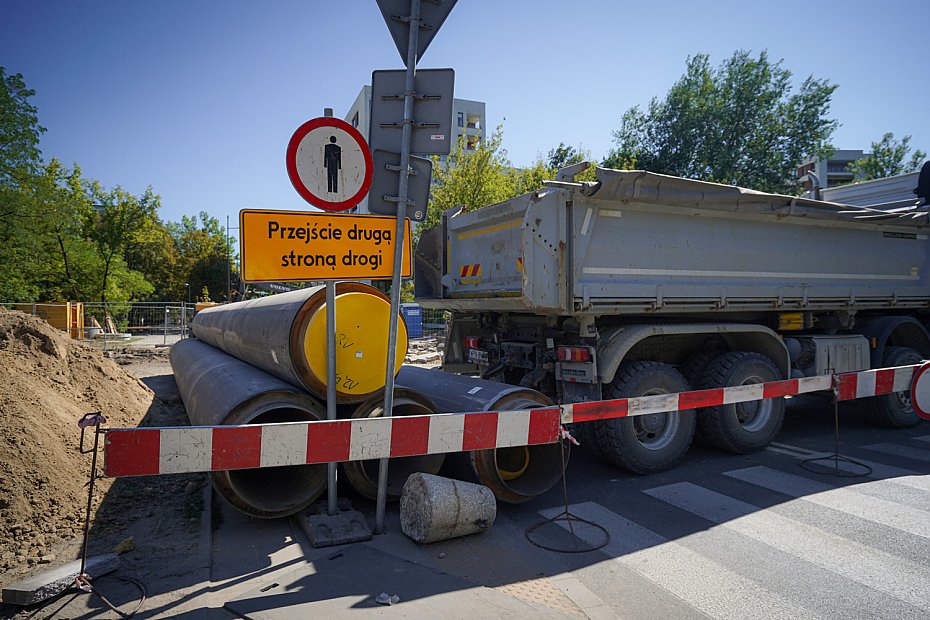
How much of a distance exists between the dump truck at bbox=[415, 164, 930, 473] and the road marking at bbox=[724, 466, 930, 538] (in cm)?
60

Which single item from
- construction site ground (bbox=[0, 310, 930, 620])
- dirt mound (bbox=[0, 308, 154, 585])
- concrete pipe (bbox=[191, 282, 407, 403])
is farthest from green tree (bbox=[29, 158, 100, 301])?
concrete pipe (bbox=[191, 282, 407, 403])

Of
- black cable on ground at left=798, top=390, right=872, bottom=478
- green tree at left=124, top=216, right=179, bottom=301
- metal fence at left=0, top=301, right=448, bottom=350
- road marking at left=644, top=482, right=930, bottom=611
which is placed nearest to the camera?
road marking at left=644, top=482, right=930, bottom=611

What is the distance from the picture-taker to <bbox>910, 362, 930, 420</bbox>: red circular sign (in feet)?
21.2

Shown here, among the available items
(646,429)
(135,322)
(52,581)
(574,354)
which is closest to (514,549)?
(574,354)

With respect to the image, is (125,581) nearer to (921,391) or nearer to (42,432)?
(42,432)

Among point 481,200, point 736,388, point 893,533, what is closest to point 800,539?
point 893,533

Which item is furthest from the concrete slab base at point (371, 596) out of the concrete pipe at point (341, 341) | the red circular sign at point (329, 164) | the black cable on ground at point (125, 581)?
the red circular sign at point (329, 164)

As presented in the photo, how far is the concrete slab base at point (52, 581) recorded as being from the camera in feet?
9.32

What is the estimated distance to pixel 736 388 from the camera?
530 centimetres

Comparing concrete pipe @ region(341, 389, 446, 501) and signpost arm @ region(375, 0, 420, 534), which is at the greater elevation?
signpost arm @ region(375, 0, 420, 534)

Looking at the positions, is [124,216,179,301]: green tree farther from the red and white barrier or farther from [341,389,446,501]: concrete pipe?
the red and white barrier

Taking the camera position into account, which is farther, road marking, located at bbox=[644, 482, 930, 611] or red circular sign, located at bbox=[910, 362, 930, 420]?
red circular sign, located at bbox=[910, 362, 930, 420]

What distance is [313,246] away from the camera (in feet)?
12.6

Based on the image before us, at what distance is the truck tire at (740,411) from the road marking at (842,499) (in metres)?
0.43
